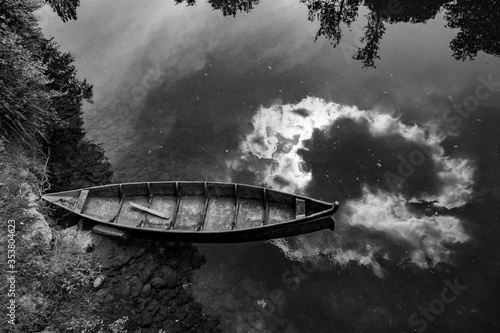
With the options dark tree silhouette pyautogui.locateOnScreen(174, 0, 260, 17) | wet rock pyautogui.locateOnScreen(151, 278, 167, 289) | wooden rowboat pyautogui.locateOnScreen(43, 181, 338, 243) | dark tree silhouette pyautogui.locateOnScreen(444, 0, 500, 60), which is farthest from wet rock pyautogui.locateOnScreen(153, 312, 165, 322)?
dark tree silhouette pyautogui.locateOnScreen(444, 0, 500, 60)

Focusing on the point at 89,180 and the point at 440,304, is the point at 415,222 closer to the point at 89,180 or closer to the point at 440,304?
the point at 440,304

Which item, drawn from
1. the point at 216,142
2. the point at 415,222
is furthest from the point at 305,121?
the point at 415,222

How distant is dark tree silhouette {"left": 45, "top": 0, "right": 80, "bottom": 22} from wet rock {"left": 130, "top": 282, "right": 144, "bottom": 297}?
19.9 meters

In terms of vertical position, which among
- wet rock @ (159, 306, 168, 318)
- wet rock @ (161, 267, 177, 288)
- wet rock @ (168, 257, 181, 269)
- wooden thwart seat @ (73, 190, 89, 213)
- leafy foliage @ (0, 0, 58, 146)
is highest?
leafy foliage @ (0, 0, 58, 146)

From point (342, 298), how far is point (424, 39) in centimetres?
1576

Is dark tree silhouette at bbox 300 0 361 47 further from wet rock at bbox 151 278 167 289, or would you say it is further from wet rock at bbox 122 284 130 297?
wet rock at bbox 122 284 130 297

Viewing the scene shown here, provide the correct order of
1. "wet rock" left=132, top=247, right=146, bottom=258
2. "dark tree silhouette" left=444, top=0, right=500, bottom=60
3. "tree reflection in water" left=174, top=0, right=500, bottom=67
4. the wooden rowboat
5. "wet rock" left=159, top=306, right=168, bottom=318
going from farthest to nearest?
"tree reflection in water" left=174, top=0, right=500, bottom=67, "dark tree silhouette" left=444, top=0, right=500, bottom=60, "wet rock" left=132, top=247, right=146, bottom=258, the wooden rowboat, "wet rock" left=159, top=306, right=168, bottom=318

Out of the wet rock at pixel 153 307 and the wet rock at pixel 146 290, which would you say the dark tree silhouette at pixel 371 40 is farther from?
the wet rock at pixel 153 307

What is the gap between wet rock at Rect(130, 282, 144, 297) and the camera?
11.3 metres

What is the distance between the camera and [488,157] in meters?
14.1

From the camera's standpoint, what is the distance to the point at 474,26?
18891 mm

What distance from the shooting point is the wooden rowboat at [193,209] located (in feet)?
39.5

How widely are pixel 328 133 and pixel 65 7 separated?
68.3 ft

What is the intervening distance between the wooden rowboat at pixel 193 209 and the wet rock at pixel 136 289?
5.74 feet
